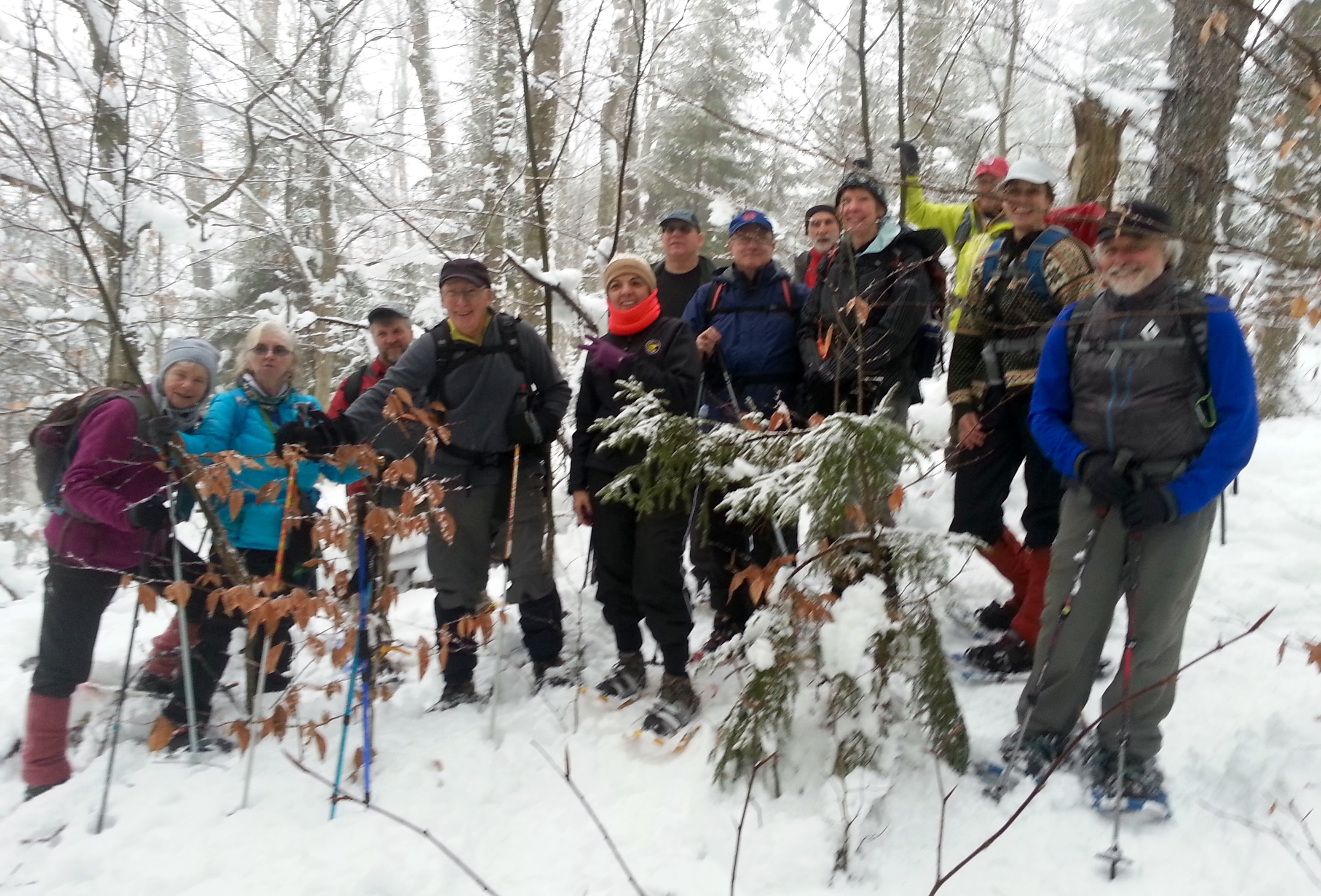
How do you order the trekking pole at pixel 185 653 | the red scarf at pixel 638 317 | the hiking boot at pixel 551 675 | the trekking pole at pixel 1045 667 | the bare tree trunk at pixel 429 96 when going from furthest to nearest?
the bare tree trunk at pixel 429 96 < the hiking boot at pixel 551 675 < the red scarf at pixel 638 317 < the trekking pole at pixel 185 653 < the trekking pole at pixel 1045 667

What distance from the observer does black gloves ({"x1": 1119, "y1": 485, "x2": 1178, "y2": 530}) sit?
2.69 meters

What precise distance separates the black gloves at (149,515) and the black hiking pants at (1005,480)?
13.3ft

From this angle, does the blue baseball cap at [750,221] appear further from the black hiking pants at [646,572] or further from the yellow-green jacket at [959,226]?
the black hiking pants at [646,572]

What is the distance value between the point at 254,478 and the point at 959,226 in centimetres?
488

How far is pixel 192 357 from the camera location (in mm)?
3797

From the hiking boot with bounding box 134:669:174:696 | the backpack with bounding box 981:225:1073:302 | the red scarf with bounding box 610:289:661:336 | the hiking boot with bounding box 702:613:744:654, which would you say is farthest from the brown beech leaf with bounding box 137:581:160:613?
the backpack with bounding box 981:225:1073:302

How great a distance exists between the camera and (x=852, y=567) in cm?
293

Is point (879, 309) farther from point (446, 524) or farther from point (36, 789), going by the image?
point (36, 789)

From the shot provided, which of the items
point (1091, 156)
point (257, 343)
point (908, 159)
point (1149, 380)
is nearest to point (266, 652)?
point (257, 343)

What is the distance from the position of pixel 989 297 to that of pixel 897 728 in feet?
7.25

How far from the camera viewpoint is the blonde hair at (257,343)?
4.01 metres

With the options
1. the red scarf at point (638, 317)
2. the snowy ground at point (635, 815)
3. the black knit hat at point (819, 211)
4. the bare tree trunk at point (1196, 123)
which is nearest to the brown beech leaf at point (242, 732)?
the snowy ground at point (635, 815)

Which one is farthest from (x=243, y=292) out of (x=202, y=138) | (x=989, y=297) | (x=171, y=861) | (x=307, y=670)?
(x=989, y=297)

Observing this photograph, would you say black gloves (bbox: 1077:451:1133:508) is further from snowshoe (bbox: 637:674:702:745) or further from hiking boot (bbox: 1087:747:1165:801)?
snowshoe (bbox: 637:674:702:745)
